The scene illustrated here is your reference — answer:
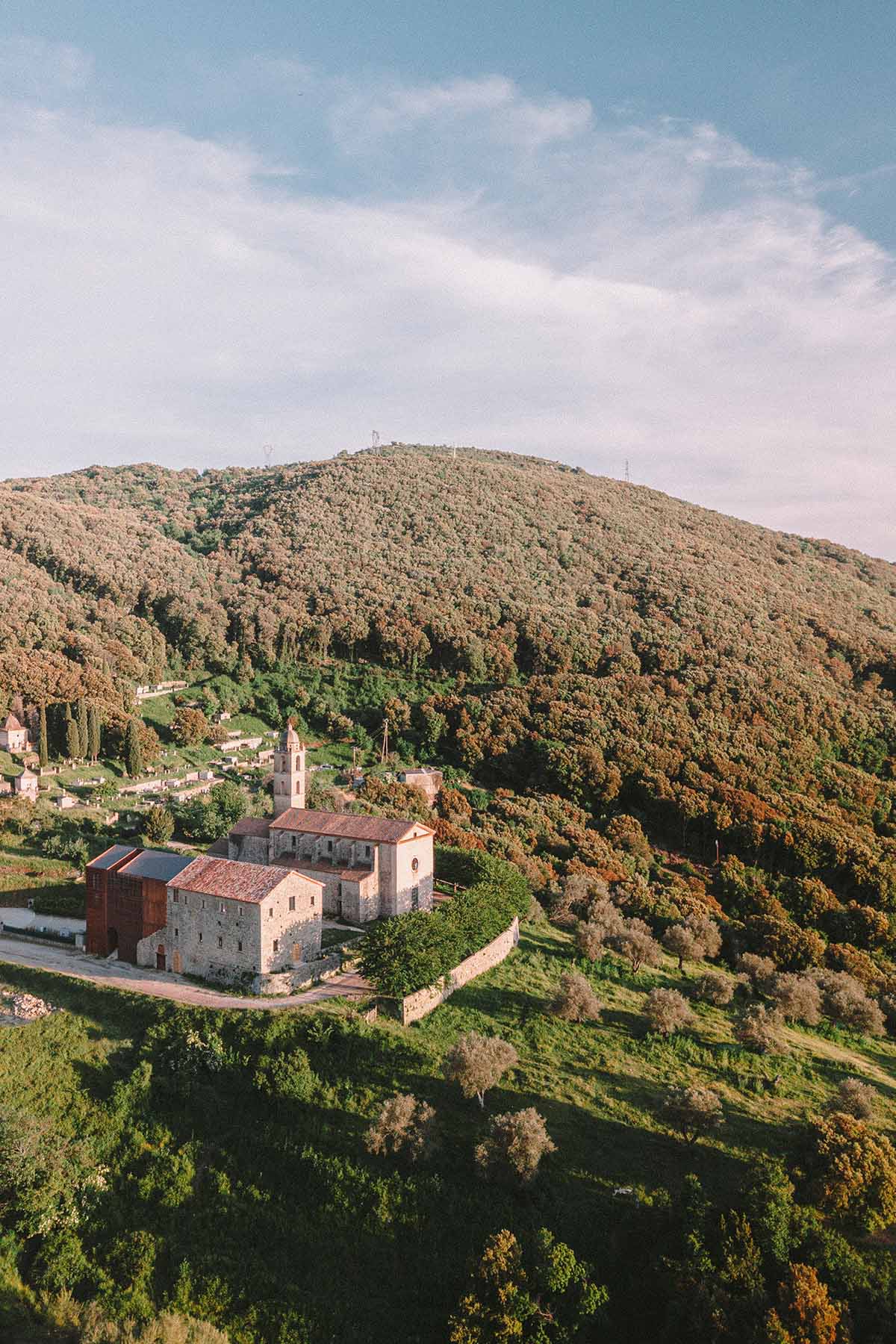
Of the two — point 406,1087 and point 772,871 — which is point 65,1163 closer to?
point 406,1087

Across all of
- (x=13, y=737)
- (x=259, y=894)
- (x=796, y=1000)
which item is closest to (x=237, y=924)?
(x=259, y=894)

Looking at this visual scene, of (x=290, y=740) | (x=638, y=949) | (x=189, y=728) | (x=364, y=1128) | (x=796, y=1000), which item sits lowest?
(x=364, y=1128)

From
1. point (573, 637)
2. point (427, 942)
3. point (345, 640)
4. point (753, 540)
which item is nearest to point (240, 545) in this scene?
point (345, 640)

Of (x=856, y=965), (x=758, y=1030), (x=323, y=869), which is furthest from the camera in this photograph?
(x=856, y=965)

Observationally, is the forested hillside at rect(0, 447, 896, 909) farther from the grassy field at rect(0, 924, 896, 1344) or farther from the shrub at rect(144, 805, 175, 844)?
the grassy field at rect(0, 924, 896, 1344)

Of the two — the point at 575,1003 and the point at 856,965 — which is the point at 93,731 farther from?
the point at 856,965

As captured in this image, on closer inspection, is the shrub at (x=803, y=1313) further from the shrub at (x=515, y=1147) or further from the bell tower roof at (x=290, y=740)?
the bell tower roof at (x=290, y=740)
